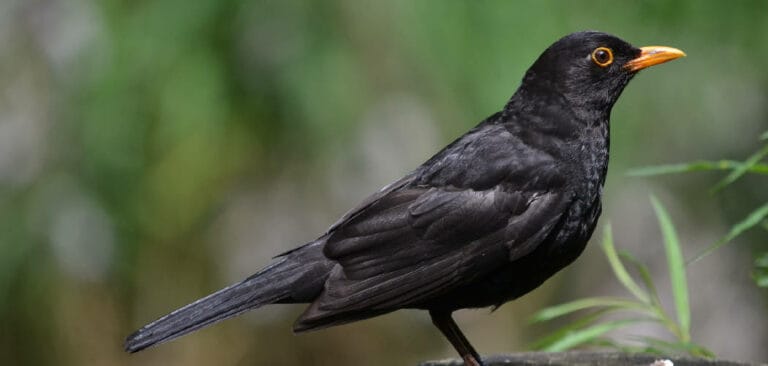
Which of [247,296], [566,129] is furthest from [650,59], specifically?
[247,296]

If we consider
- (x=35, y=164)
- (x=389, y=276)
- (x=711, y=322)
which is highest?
(x=35, y=164)

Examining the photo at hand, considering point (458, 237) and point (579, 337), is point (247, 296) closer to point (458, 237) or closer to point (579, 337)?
point (458, 237)

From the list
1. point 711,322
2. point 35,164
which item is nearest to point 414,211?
point 35,164

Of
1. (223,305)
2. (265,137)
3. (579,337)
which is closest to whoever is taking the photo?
(223,305)

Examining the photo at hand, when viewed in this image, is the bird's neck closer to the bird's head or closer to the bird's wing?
the bird's head

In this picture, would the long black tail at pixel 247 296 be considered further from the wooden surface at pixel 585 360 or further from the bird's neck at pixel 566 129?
the bird's neck at pixel 566 129

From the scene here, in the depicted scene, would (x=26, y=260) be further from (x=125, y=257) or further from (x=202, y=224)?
(x=202, y=224)

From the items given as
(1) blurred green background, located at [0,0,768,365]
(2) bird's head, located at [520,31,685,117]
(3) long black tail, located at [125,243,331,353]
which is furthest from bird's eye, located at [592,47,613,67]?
(1) blurred green background, located at [0,0,768,365]
